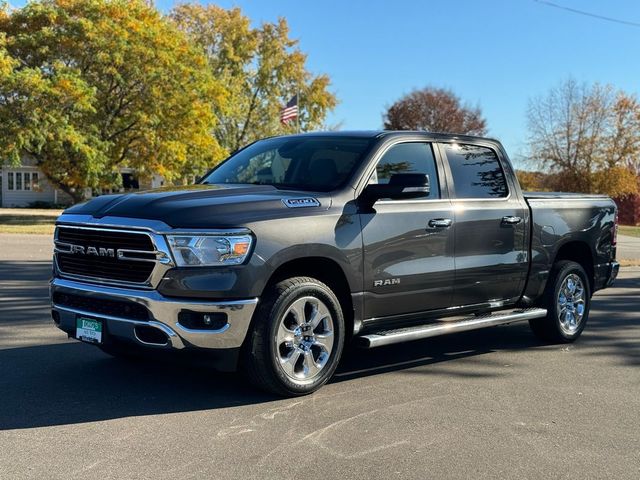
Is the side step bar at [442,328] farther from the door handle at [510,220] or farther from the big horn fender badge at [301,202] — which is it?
the big horn fender badge at [301,202]

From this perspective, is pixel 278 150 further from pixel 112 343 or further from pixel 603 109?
pixel 603 109

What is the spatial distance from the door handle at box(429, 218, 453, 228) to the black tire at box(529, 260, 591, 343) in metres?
1.82

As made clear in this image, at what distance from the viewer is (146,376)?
5645 mm

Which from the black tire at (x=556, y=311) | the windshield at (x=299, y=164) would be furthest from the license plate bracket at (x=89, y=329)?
the black tire at (x=556, y=311)

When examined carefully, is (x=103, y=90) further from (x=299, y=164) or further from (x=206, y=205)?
(x=206, y=205)

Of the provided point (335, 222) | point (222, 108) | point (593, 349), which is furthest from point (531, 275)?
point (222, 108)

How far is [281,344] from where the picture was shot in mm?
5000

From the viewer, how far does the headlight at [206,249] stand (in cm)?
461

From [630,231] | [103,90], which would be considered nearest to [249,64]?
[103,90]

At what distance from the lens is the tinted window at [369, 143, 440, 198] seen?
5836mm

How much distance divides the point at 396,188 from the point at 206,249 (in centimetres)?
160

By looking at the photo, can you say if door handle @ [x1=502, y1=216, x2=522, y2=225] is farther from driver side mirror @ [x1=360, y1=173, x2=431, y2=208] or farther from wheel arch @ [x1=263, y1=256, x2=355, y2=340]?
wheel arch @ [x1=263, y1=256, x2=355, y2=340]

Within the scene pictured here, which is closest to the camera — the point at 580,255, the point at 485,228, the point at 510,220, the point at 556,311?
the point at 485,228

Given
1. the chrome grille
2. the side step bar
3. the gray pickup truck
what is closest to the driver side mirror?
the gray pickup truck
